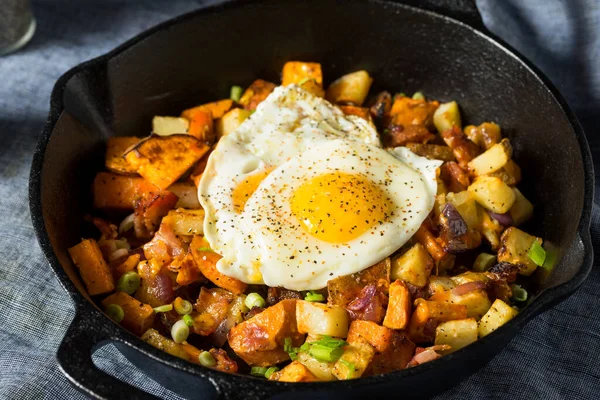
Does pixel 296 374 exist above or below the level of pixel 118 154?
below

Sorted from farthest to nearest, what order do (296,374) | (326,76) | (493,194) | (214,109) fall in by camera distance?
(326,76) → (214,109) → (493,194) → (296,374)

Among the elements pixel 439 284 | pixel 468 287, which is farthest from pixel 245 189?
pixel 468 287

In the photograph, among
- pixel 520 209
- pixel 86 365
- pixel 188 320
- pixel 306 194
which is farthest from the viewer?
pixel 520 209

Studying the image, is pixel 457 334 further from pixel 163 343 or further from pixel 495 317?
pixel 163 343

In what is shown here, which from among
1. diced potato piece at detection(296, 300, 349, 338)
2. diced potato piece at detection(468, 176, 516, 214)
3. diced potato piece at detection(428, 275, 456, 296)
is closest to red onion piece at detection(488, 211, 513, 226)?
diced potato piece at detection(468, 176, 516, 214)

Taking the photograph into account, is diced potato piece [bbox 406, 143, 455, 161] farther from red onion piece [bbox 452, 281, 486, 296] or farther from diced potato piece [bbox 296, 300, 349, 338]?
diced potato piece [bbox 296, 300, 349, 338]

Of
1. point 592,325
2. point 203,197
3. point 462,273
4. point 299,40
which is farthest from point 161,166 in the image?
point 592,325

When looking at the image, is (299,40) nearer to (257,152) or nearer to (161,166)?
(257,152)
